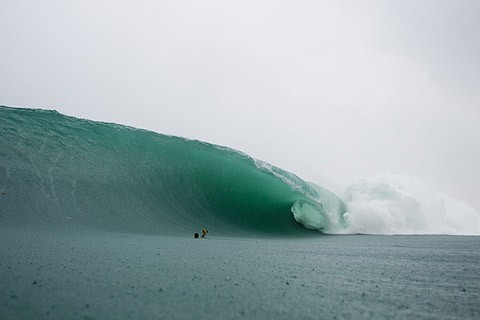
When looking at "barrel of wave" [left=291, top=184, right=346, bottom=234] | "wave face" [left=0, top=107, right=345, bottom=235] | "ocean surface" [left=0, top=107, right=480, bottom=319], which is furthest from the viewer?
"barrel of wave" [left=291, top=184, right=346, bottom=234]

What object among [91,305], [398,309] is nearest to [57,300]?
[91,305]

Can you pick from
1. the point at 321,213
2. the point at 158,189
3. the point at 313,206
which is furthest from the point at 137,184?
the point at 321,213

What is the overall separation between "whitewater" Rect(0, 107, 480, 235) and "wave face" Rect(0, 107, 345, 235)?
27 millimetres

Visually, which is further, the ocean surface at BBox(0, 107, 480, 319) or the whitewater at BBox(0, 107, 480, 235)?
the whitewater at BBox(0, 107, 480, 235)

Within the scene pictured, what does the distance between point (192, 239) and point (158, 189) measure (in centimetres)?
363

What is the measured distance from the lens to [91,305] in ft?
5.89

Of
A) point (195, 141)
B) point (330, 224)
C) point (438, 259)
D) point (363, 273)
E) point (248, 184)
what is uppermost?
point (195, 141)

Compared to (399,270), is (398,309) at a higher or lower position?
lower

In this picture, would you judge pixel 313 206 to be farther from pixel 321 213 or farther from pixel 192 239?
pixel 192 239

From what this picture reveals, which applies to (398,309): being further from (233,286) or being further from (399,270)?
(399,270)

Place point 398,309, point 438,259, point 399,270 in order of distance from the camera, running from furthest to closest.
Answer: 1. point 438,259
2. point 399,270
3. point 398,309

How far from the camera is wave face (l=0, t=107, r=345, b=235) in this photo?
7.95 m

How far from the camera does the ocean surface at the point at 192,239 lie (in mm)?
1970

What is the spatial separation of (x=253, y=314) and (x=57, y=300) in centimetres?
105
